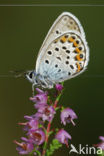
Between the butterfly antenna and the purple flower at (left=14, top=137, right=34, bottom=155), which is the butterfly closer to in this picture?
the butterfly antenna

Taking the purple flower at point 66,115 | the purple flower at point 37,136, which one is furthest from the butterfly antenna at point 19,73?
the purple flower at point 37,136

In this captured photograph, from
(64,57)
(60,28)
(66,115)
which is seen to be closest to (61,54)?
(64,57)

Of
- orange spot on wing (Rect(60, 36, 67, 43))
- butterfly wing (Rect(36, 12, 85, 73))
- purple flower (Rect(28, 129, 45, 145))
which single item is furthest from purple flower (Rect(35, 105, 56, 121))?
orange spot on wing (Rect(60, 36, 67, 43))

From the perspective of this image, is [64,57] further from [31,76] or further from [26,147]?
[26,147]

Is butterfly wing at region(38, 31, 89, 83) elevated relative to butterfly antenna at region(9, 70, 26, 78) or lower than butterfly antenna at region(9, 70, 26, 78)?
elevated

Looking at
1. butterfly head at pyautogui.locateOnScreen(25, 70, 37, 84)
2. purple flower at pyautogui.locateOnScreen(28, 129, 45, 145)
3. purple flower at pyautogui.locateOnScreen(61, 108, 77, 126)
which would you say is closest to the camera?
purple flower at pyautogui.locateOnScreen(28, 129, 45, 145)

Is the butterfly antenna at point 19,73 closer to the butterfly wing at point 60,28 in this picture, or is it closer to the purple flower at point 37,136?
the butterfly wing at point 60,28
